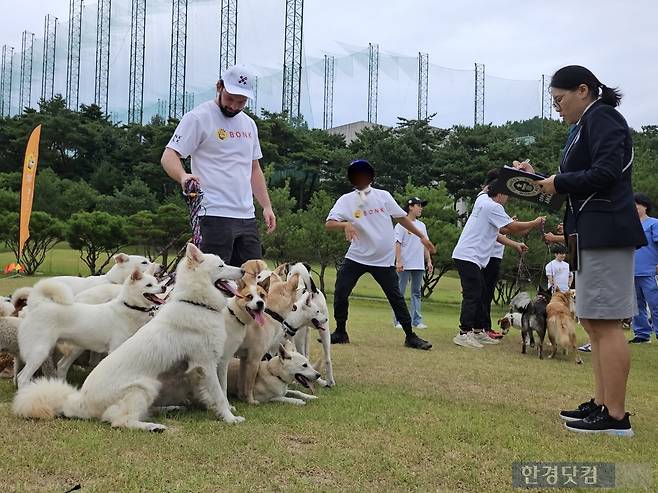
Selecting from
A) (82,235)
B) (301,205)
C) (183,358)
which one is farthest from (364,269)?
(301,205)

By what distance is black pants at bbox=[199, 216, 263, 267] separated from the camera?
4086 millimetres

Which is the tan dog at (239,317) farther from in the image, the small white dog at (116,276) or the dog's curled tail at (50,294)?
the small white dog at (116,276)

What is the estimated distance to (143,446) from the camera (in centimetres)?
270

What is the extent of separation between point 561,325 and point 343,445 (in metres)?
4.40

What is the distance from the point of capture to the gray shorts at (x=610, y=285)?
3.14 m

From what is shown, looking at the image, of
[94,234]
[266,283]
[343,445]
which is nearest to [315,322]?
[266,283]

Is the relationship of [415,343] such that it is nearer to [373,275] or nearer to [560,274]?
[373,275]

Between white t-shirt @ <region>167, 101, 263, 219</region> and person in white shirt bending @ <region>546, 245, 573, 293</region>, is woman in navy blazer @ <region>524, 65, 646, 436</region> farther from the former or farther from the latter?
person in white shirt bending @ <region>546, 245, 573, 293</region>

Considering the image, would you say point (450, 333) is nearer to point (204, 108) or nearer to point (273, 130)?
point (204, 108)

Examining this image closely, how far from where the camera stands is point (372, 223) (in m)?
6.28

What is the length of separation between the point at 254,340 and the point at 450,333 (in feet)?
18.1

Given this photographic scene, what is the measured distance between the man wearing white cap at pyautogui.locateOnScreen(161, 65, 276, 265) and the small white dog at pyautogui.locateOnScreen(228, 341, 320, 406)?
0.82 metres

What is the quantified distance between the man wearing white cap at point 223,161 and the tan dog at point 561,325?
392 cm

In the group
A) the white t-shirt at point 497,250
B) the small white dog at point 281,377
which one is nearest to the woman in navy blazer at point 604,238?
the small white dog at point 281,377
